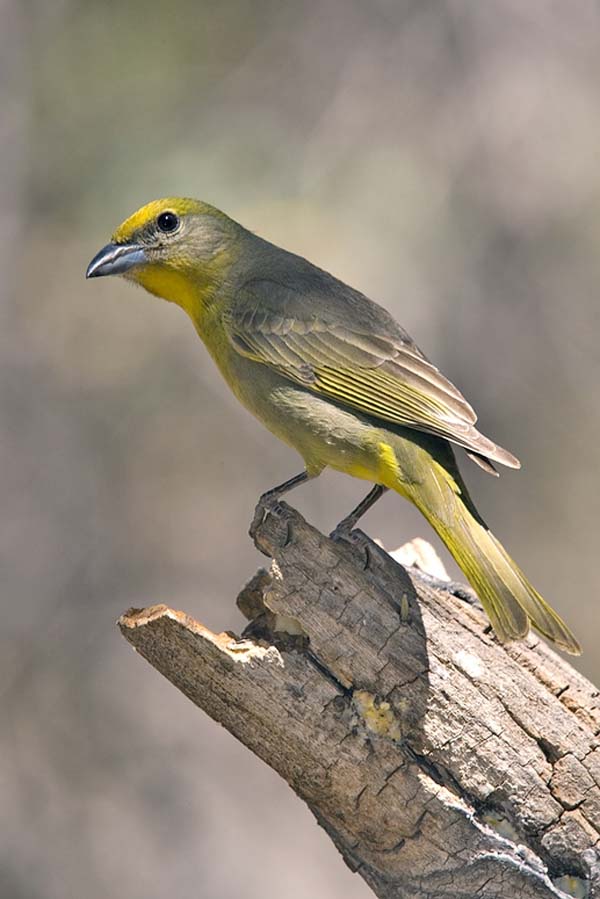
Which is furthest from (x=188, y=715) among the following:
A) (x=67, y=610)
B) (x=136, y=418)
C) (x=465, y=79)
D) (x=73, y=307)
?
(x=465, y=79)

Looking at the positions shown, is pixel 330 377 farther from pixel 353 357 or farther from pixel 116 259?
pixel 116 259

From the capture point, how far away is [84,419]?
29.0ft

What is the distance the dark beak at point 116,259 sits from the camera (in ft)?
16.1

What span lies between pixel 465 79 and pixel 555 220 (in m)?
1.25

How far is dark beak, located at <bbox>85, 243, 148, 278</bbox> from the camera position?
4.92 meters

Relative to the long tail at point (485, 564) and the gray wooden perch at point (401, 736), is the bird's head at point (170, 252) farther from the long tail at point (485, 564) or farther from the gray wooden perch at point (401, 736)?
the gray wooden perch at point (401, 736)

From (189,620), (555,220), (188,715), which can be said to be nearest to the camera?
(189,620)

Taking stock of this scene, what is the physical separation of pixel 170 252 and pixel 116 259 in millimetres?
214

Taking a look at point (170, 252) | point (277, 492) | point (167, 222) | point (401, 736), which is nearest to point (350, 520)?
point (277, 492)

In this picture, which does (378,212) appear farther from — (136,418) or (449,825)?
(449,825)

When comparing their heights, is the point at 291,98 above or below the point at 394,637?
above

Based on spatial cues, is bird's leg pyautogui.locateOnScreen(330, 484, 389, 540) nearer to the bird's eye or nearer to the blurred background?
the bird's eye

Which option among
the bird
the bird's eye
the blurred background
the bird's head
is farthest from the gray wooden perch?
the blurred background

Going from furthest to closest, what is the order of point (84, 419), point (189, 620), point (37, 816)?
point (84, 419) → point (37, 816) → point (189, 620)
